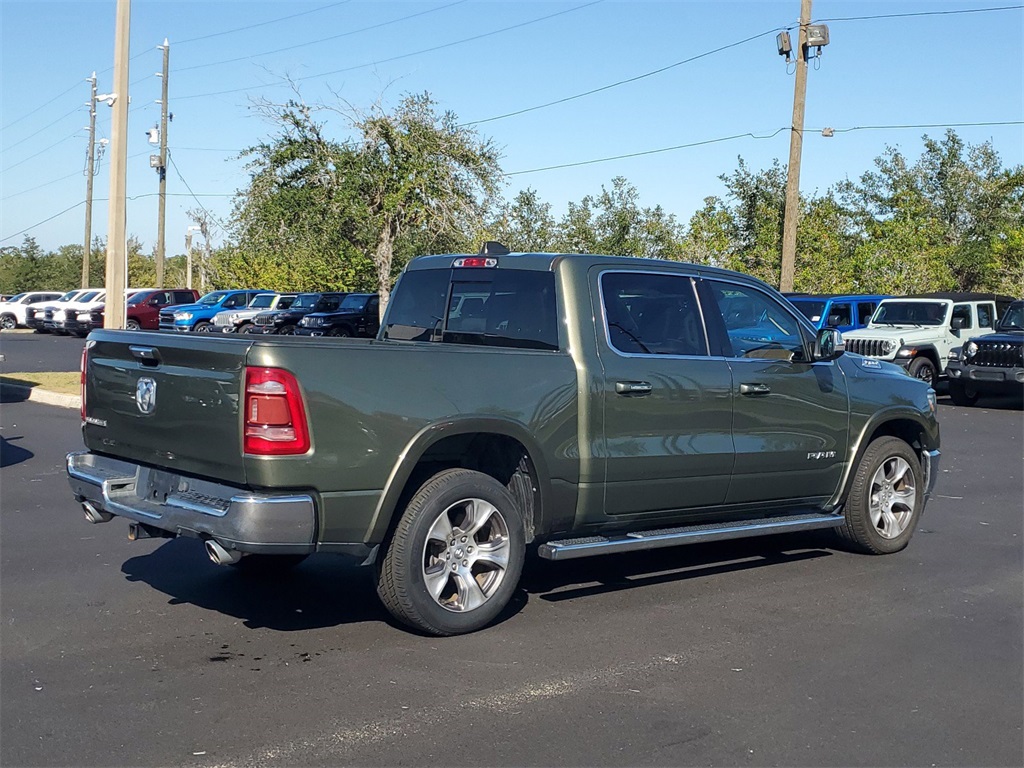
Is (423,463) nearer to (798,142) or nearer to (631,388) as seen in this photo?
(631,388)

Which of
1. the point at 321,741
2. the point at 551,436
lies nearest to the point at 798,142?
the point at 551,436

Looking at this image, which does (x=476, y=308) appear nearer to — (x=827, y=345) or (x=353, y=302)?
(x=827, y=345)

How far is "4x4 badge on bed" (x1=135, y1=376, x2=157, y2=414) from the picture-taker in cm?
564

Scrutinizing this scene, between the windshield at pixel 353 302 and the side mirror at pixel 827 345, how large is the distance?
84.2 feet

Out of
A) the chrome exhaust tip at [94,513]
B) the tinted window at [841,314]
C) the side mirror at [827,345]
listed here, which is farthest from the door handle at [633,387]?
the tinted window at [841,314]

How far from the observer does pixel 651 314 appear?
21.9ft

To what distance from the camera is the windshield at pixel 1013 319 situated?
20797 mm

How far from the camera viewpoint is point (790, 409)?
7.14 m

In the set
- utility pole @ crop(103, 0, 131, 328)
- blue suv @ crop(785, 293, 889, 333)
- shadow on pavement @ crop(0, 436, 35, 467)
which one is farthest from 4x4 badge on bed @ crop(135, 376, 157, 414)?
blue suv @ crop(785, 293, 889, 333)

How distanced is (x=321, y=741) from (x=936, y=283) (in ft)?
105

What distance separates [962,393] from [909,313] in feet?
6.83

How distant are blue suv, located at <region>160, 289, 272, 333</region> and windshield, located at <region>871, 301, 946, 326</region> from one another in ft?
70.6

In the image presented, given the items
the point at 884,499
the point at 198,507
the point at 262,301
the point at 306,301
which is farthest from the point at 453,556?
the point at 262,301

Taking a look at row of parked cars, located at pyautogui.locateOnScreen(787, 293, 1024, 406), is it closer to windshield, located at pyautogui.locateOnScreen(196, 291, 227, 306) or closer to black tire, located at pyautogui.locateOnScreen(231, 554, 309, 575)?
black tire, located at pyautogui.locateOnScreen(231, 554, 309, 575)
